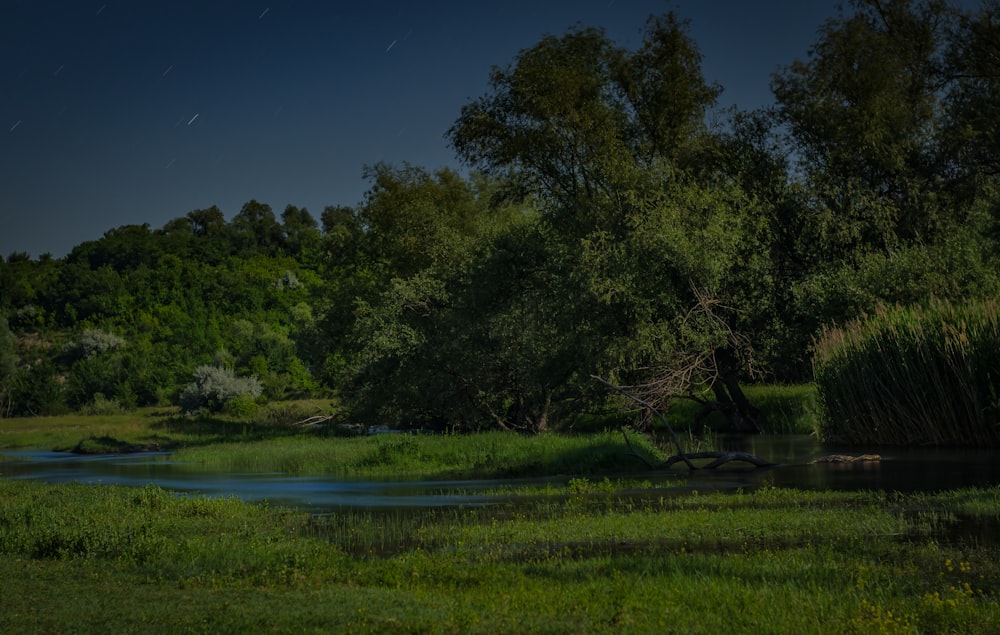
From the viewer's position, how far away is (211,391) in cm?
7731

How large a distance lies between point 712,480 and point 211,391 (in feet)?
192

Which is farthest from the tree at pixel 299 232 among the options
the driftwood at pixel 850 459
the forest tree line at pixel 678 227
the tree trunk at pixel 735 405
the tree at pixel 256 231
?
the driftwood at pixel 850 459

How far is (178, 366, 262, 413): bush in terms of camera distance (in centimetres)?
7731

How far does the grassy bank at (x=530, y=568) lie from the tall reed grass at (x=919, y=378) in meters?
8.67

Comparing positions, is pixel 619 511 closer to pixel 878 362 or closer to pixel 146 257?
pixel 878 362

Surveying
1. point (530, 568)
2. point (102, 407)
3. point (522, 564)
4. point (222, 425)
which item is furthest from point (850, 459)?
point (102, 407)

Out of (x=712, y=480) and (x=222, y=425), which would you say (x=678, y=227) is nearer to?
(x=712, y=480)

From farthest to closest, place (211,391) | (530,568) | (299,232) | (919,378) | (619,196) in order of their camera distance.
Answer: (299,232), (211,391), (619,196), (919,378), (530,568)

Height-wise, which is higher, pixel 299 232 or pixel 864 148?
pixel 299 232

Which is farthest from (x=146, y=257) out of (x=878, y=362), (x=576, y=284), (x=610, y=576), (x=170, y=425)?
(x=610, y=576)

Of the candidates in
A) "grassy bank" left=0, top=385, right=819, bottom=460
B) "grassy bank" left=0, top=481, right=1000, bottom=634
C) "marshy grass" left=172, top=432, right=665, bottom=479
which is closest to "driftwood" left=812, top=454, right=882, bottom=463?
"marshy grass" left=172, top=432, right=665, bottom=479

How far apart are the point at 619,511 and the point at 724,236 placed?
2186 cm

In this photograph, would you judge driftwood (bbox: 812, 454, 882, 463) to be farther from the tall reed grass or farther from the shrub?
the shrub

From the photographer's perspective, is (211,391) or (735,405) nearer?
(735,405)
